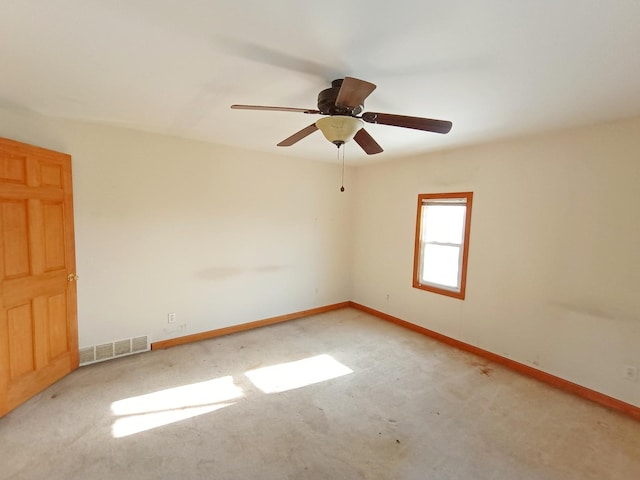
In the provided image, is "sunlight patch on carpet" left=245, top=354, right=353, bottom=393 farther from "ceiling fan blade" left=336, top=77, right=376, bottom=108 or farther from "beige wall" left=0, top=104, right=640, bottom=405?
"ceiling fan blade" left=336, top=77, right=376, bottom=108

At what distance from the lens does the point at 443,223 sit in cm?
394

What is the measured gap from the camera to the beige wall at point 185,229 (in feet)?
9.84

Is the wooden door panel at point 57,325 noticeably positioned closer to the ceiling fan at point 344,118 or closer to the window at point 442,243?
the ceiling fan at point 344,118

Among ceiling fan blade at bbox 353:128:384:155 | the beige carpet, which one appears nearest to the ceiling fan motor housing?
ceiling fan blade at bbox 353:128:384:155

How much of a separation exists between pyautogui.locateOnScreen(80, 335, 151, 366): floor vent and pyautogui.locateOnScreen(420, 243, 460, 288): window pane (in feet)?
11.6

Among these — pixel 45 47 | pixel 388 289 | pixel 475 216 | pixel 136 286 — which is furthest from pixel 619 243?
pixel 136 286

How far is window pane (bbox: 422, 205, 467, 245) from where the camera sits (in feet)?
12.3

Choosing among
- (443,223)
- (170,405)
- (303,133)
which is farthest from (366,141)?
(170,405)

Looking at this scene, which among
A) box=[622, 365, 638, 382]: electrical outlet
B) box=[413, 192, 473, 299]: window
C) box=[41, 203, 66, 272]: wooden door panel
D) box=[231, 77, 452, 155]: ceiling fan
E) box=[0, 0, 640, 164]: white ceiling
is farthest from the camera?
box=[413, 192, 473, 299]: window

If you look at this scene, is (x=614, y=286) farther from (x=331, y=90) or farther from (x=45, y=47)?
(x=45, y=47)

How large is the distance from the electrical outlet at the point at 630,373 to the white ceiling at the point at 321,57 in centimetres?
205

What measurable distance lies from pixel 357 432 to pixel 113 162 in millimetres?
3358

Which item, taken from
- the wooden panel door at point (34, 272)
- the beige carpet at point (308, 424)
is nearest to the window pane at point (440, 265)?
the beige carpet at point (308, 424)

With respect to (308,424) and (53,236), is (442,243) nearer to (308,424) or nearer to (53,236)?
(308,424)
